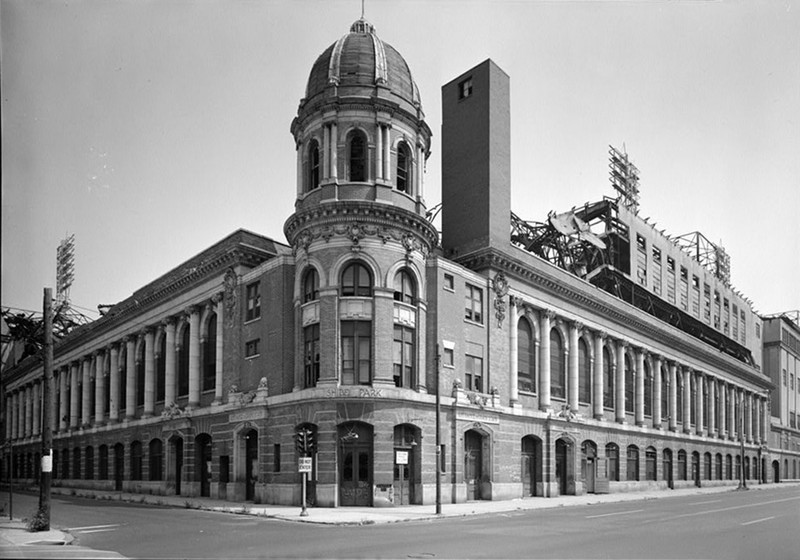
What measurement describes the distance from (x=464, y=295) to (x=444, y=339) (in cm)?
355

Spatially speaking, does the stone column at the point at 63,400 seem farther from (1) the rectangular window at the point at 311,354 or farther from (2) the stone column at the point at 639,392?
(2) the stone column at the point at 639,392

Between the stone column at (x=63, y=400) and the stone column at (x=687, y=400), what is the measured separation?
5788 centimetres

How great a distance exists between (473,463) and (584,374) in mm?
16655

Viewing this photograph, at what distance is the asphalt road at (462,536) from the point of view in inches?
765

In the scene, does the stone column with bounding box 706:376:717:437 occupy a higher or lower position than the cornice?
lower

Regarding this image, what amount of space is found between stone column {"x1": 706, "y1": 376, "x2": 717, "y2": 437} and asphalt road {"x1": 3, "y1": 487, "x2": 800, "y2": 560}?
4935 centimetres

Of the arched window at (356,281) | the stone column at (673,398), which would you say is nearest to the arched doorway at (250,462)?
the arched window at (356,281)

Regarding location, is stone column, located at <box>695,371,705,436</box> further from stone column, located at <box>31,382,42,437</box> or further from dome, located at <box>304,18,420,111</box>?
stone column, located at <box>31,382,42,437</box>

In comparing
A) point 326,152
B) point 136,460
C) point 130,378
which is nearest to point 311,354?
point 326,152

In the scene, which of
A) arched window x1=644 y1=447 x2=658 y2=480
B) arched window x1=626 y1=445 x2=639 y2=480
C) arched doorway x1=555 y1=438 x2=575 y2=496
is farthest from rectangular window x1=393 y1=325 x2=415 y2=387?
arched window x1=644 y1=447 x2=658 y2=480

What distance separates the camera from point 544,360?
51562 mm

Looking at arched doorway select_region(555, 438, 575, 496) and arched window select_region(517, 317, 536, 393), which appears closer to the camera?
arched window select_region(517, 317, 536, 393)

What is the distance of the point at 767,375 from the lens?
10344 centimetres

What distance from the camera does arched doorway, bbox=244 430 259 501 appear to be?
43188mm
